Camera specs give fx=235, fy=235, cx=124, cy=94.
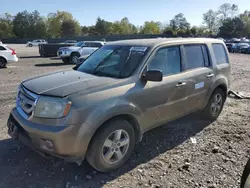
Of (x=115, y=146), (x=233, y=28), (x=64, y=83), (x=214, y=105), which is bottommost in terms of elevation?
(x=115, y=146)

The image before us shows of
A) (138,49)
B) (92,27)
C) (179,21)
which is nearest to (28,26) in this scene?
(92,27)

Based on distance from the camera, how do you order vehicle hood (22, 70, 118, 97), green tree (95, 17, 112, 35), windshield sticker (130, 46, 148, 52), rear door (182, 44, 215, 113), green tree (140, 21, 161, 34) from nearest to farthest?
vehicle hood (22, 70, 118, 97) → windshield sticker (130, 46, 148, 52) → rear door (182, 44, 215, 113) → green tree (95, 17, 112, 35) → green tree (140, 21, 161, 34)

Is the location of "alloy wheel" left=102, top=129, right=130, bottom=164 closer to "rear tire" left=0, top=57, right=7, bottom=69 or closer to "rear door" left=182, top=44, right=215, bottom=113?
"rear door" left=182, top=44, right=215, bottom=113

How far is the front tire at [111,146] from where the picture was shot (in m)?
3.04

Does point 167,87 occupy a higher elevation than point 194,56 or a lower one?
lower

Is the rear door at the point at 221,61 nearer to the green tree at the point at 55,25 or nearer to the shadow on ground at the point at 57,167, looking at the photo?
the shadow on ground at the point at 57,167

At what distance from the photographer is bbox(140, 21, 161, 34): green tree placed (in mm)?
107750

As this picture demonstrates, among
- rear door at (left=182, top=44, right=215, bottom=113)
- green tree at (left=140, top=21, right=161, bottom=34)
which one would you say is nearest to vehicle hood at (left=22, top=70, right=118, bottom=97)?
rear door at (left=182, top=44, right=215, bottom=113)

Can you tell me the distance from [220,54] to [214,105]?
3.71ft

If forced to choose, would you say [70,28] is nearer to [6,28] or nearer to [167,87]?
[6,28]

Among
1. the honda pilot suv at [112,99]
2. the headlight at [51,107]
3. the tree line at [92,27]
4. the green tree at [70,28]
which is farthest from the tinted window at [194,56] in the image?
the green tree at [70,28]

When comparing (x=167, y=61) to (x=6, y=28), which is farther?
(x=6, y=28)

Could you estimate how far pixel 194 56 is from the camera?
4.46m

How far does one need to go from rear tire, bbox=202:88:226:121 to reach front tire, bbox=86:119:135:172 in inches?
88.3
